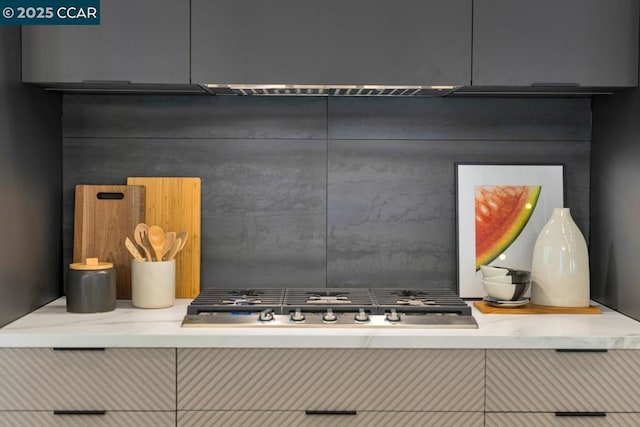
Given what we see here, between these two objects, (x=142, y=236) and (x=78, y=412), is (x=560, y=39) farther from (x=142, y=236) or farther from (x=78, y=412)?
(x=78, y=412)

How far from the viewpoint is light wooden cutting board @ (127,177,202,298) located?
2814mm

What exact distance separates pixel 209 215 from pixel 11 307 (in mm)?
803

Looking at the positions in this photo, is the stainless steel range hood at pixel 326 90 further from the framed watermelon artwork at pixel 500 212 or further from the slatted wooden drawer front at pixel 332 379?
the slatted wooden drawer front at pixel 332 379

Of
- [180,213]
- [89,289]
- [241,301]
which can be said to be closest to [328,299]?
[241,301]

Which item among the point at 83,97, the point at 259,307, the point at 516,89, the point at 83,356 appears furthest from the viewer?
the point at 83,97

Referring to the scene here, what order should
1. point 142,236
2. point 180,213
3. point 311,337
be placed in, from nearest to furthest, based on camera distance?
1. point 311,337
2. point 142,236
3. point 180,213

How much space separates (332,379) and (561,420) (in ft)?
2.27

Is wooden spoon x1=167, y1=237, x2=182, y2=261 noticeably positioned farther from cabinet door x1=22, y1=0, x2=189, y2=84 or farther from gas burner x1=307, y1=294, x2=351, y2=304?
cabinet door x1=22, y1=0, x2=189, y2=84

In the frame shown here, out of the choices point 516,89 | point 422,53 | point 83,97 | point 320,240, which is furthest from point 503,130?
point 83,97

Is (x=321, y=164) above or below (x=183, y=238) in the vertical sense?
above

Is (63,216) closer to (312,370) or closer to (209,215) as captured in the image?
(209,215)

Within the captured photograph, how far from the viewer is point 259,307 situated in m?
2.41

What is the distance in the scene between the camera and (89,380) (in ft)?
7.25

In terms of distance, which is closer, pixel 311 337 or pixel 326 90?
pixel 311 337
